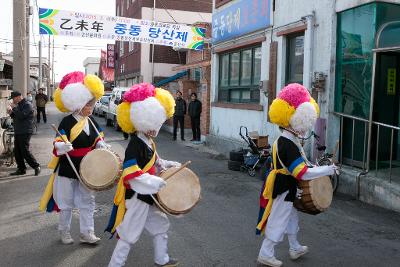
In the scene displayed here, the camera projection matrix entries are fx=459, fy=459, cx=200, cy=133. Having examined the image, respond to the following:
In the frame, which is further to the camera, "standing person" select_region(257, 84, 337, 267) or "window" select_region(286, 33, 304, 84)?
"window" select_region(286, 33, 304, 84)

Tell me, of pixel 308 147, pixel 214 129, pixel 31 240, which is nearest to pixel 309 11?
pixel 308 147

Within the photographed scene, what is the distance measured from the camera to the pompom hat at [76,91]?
5328 mm

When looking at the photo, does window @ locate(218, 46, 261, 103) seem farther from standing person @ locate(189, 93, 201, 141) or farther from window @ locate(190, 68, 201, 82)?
window @ locate(190, 68, 201, 82)

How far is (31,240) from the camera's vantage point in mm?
5578

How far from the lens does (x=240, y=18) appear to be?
44.1 feet

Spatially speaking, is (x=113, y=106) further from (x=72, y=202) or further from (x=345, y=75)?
(x=72, y=202)

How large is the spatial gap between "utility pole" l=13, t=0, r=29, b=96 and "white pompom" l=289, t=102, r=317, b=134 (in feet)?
33.4

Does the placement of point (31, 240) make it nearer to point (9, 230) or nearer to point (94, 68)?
point (9, 230)

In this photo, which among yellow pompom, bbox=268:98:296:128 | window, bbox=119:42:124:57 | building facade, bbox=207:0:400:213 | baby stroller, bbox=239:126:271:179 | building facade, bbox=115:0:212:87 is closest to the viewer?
yellow pompom, bbox=268:98:296:128

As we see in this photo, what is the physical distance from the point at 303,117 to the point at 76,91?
259cm

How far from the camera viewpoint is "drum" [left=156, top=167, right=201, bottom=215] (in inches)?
Result: 162

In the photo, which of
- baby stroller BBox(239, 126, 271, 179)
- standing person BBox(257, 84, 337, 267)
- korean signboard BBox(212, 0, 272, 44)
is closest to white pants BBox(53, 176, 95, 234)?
standing person BBox(257, 84, 337, 267)

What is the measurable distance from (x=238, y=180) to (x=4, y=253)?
539 cm

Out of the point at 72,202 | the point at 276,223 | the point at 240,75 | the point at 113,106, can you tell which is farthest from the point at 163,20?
the point at 276,223
